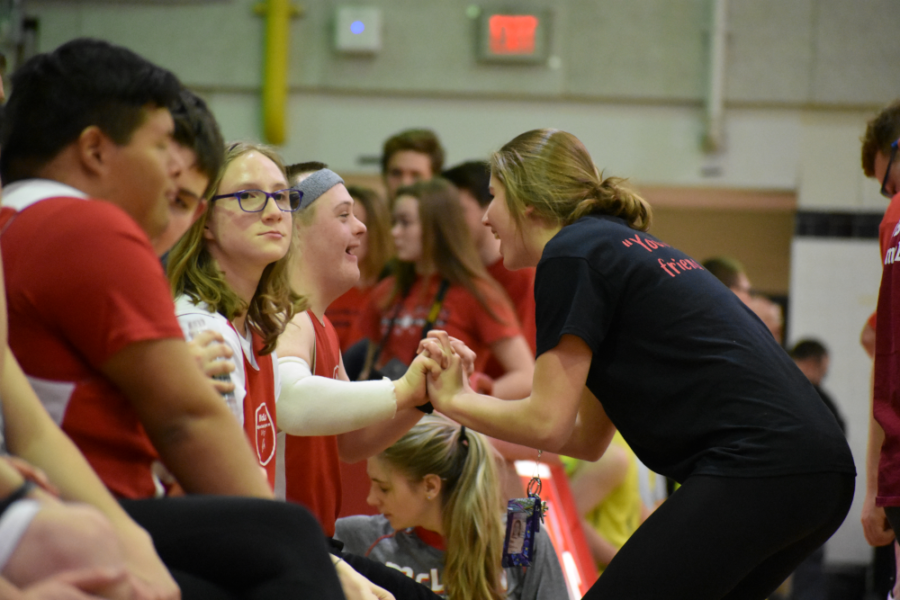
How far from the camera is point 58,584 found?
1071mm

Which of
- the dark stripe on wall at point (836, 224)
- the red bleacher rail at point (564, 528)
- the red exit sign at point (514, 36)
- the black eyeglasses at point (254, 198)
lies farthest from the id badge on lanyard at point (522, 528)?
the dark stripe on wall at point (836, 224)

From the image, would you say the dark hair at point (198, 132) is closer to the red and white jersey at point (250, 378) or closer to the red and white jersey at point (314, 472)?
the red and white jersey at point (250, 378)

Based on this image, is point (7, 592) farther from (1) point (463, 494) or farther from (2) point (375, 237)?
(2) point (375, 237)

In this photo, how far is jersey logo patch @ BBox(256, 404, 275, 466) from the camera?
6.56ft

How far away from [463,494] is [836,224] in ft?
16.7

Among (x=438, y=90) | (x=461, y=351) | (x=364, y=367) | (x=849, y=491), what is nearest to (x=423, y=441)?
(x=461, y=351)

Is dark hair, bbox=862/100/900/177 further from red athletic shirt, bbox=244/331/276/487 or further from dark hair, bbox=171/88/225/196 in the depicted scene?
dark hair, bbox=171/88/225/196

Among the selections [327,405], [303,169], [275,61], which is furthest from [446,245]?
[275,61]

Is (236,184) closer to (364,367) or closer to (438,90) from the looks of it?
(364,367)

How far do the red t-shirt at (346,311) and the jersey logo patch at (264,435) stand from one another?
2026 mm

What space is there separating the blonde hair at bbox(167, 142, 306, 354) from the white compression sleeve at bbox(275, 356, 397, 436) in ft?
0.48

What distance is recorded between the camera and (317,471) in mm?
2344

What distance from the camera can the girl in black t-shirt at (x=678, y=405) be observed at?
191 cm

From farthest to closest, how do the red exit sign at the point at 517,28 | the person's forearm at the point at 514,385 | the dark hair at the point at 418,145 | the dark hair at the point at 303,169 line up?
the red exit sign at the point at 517,28 → the dark hair at the point at 418,145 → the person's forearm at the point at 514,385 → the dark hair at the point at 303,169
